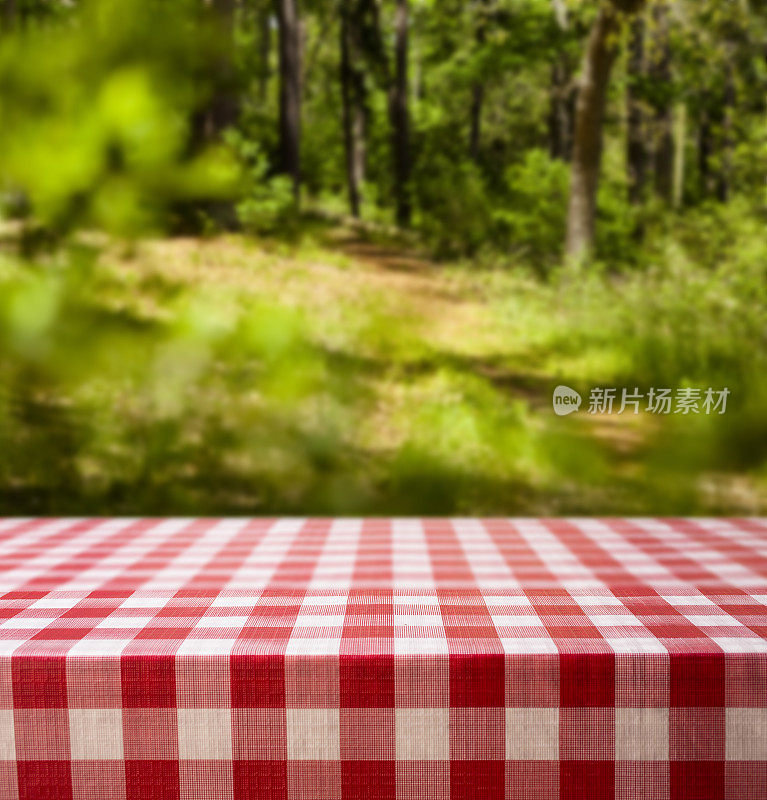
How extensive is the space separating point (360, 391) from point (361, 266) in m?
0.34

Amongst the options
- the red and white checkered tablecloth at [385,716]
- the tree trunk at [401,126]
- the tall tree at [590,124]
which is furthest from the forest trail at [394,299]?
the red and white checkered tablecloth at [385,716]

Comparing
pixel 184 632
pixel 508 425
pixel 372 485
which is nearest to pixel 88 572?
pixel 184 632

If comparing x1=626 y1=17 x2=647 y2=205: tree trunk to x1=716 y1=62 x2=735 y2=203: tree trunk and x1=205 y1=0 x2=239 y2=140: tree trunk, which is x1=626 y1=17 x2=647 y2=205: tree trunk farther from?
x1=205 y1=0 x2=239 y2=140: tree trunk

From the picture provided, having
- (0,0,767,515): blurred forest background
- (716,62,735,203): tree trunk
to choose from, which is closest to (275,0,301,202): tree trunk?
(0,0,767,515): blurred forest background

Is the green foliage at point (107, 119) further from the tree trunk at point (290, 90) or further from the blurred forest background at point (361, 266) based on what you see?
the tree trunk at point (290, 90)

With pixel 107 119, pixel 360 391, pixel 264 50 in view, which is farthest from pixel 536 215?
pixel 107 119

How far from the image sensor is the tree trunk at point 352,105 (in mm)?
2057

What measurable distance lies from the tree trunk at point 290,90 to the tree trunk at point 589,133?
2.43 ft

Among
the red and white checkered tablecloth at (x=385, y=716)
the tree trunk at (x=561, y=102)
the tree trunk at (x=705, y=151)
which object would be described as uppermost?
the tree trunk at (x=561, y=102)

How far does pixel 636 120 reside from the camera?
2.04 meters

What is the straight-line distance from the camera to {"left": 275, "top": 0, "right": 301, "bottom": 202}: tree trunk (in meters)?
2.06

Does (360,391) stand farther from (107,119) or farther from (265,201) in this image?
(107,119)

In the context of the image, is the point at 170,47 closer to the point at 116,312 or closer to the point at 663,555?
the point at 116,312

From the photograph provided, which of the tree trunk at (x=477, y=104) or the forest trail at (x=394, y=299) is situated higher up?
the tree trunk at (x=477, y=104)
